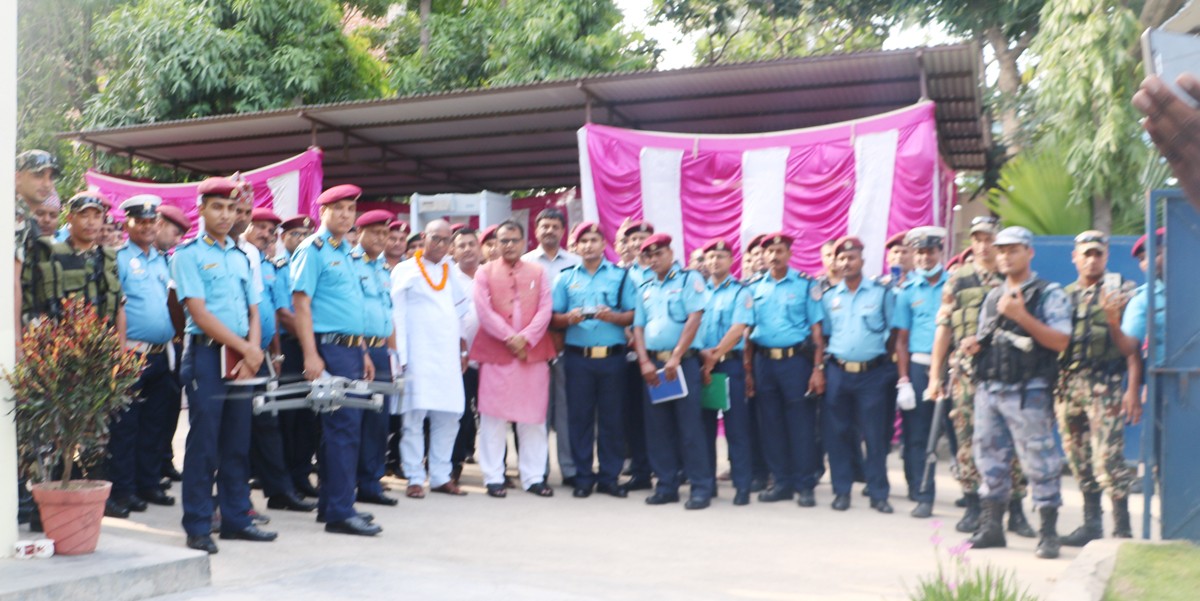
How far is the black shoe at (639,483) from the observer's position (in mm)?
7930

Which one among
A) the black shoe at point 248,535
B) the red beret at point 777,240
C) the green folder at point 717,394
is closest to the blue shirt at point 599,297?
the green folder at point 717,394

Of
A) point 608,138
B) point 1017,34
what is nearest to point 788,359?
point 608,138

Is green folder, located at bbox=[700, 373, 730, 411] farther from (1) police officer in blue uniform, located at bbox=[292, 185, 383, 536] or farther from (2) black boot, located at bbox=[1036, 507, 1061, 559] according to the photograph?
(1) police officer in blue uniform, located at bbox=[292, 185, 383, 536]

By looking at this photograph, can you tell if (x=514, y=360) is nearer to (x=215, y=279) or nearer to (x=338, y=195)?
(x=338, y=195)

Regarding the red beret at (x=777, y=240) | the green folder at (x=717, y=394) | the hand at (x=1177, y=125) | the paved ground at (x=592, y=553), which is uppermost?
the red beret at (x=777, y=240)

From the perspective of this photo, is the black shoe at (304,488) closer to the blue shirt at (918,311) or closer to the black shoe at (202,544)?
the black shoe at (202,544)

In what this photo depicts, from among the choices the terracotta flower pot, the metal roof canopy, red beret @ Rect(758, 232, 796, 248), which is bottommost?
the terracotta flower pot

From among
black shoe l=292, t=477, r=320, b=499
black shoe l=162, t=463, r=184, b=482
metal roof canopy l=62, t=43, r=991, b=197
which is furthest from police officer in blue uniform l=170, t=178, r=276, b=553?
metal roof canopy l=62, t=43, r=991, b=197

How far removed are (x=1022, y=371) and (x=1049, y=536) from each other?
34.4 inches

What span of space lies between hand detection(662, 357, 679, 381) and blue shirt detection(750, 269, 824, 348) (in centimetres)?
64

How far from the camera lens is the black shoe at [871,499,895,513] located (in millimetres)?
7141

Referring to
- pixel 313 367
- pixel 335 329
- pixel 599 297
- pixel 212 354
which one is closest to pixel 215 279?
pixel 212 354

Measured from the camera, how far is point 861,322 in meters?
7.18

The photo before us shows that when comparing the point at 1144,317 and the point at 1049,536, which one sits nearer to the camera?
the point at 1049,536
